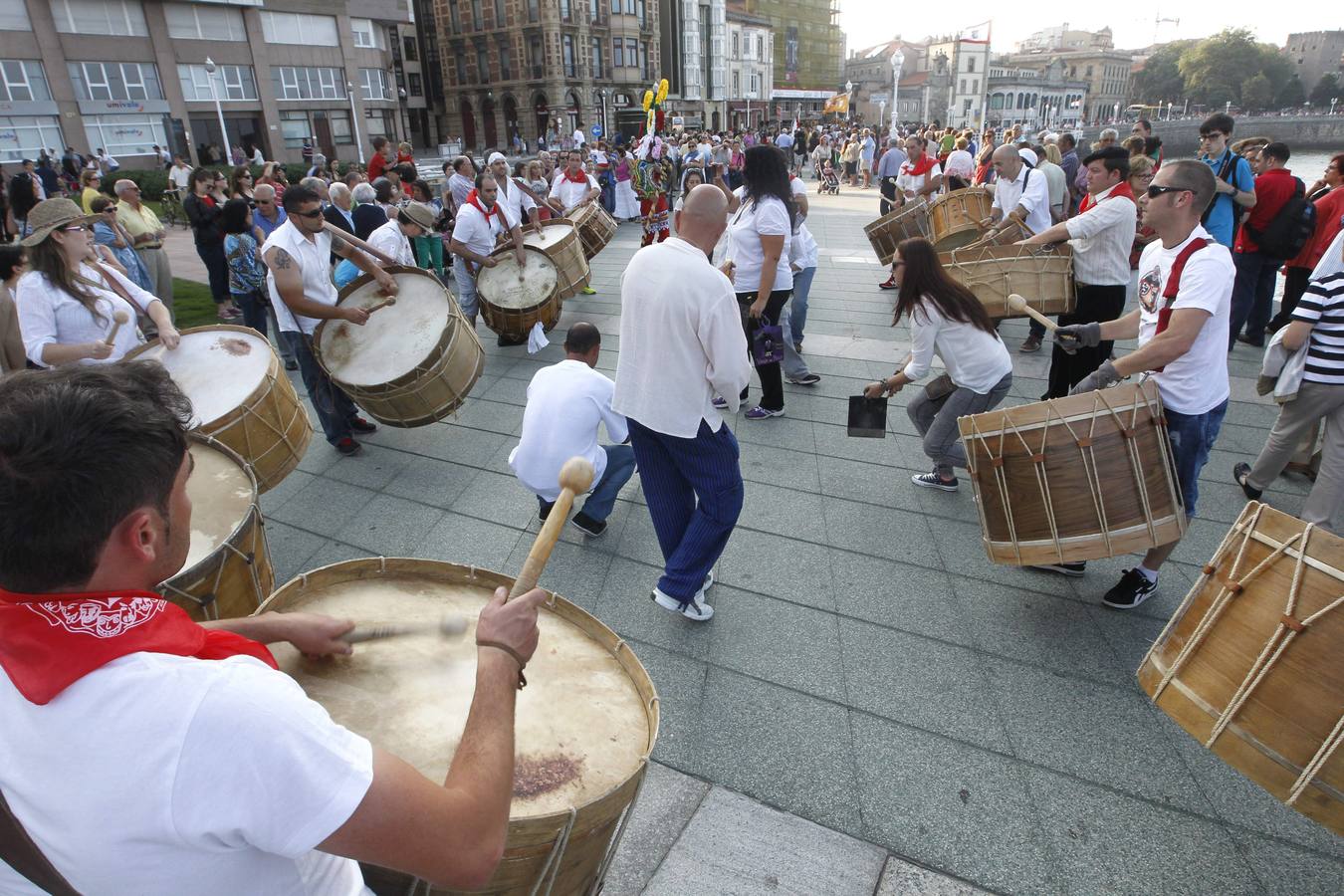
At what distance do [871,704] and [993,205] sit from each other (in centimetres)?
639

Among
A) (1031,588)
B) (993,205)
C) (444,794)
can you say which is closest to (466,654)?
(444,794)

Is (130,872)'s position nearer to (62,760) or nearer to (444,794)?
(62,760)

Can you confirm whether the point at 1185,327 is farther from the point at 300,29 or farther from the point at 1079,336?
the point at 300,29

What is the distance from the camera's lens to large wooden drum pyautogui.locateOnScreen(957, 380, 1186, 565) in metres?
2.81

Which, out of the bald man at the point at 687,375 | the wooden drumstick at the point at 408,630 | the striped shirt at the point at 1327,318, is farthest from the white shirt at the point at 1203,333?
the wooden drumstick at the point at 408,630

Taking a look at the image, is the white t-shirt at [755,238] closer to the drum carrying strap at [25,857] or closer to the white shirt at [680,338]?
the white shirt at [680,338]

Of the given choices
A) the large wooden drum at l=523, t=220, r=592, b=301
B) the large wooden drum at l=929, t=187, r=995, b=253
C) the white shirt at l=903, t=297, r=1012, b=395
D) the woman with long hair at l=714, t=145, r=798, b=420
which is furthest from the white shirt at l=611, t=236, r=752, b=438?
the large wooden drum at l=929, t=187, r=995, b=253

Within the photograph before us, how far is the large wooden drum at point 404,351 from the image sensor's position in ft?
15.4

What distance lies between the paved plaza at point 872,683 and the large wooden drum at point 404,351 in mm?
528

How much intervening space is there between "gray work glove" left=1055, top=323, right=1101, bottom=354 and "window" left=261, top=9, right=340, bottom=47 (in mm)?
44592

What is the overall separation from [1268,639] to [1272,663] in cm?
6

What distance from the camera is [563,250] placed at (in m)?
7.45

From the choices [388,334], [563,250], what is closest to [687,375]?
[388,334]

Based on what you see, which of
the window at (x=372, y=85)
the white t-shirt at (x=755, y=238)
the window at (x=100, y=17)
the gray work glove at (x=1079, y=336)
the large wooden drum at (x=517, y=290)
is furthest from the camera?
the window at (x=372, y=85)
